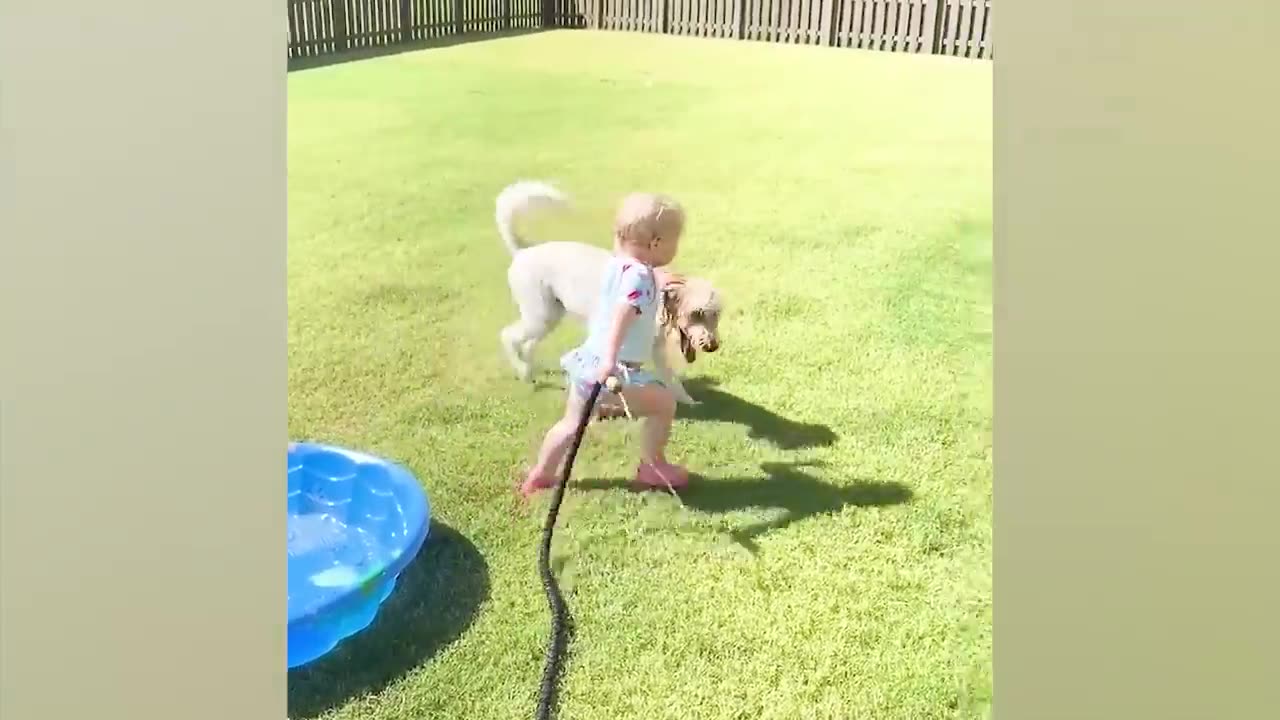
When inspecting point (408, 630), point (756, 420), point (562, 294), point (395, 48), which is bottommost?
point (408, 630)

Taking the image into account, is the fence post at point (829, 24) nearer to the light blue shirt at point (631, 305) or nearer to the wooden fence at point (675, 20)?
the wooden fence at point (675, 20)

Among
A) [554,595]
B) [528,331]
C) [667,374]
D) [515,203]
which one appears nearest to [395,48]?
[515,203]

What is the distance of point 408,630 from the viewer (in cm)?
97

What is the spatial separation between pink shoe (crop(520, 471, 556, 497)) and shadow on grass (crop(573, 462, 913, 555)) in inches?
0.8

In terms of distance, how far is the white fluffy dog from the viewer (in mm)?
1005

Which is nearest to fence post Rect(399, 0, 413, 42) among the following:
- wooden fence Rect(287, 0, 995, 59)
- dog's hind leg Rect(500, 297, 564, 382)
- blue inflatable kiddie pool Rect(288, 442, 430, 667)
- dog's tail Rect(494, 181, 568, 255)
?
wooden fence Rect(287, 0, 995, 59)

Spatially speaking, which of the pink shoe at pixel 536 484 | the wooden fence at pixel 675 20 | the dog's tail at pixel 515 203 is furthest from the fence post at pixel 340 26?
the pink shoe at pixel 536 484

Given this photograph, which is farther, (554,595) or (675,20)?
(675,20)

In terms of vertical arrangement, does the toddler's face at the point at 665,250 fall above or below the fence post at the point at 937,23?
below

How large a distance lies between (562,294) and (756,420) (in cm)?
21

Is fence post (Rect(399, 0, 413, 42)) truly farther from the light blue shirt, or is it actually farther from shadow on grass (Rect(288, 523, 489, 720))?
shadow on grass (Rect(288, 523, 489, 720))

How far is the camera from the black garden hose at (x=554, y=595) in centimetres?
95

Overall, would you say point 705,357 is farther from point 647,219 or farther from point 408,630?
point 408,630

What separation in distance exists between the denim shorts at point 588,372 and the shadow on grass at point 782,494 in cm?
9
